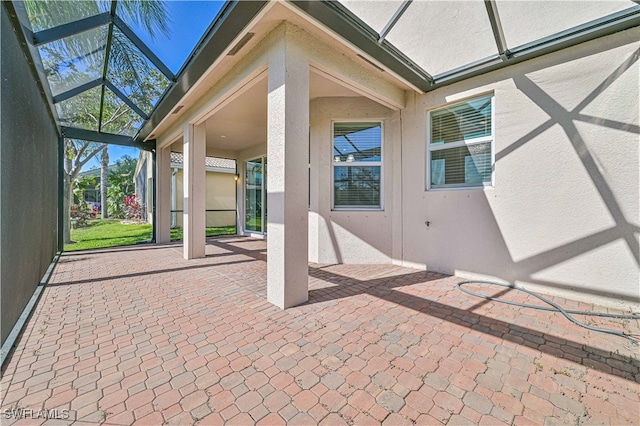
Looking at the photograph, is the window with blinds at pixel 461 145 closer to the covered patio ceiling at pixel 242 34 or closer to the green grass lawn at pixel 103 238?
the covered patio ceiling at pixel 242 34

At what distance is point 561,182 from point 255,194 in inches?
338

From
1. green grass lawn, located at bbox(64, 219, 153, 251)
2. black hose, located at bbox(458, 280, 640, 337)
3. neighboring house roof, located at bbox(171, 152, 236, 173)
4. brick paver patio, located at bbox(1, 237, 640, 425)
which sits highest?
neighboring house roof, located at bbox(171, 152, 236, 173)

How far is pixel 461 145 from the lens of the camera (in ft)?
14.5

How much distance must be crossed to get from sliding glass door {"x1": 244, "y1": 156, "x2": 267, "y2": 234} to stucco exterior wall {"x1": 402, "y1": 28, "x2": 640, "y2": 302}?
21.5 ft

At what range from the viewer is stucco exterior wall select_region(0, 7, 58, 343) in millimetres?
2391

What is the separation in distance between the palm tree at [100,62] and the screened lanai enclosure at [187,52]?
0.02 metres

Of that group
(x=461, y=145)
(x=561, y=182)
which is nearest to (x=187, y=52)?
(x=461, y=145)

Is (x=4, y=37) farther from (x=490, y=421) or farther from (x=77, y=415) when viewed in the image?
(x=490, y=421)

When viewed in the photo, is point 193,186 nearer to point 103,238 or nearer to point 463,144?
point 463,144

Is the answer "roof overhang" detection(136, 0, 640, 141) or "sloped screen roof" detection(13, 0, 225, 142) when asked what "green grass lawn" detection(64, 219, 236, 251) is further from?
"roof overhang" detection(136, 0, 640, 141)

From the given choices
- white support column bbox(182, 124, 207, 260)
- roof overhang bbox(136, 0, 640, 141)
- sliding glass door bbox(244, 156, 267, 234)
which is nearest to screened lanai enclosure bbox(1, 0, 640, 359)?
roof overhang bbox(136, 0, 640, 141)

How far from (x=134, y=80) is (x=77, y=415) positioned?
5849mm

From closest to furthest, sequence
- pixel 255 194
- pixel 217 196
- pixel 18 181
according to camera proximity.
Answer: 1. pixel 18 181
2. pixel 255 194
3. pixel 217 196

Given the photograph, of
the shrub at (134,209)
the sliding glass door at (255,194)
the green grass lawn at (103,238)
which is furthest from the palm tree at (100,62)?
the shrub at (134,209)
